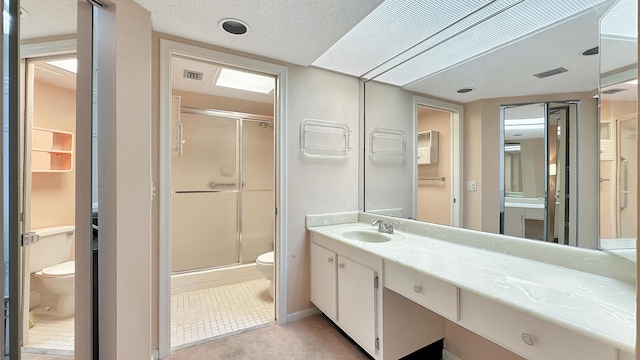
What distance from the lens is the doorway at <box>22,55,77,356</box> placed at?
0.86 meters

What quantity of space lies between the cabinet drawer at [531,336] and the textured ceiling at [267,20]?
1.58m

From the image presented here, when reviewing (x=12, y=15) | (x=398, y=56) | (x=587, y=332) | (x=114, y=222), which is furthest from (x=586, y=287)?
(x=12, y=15)

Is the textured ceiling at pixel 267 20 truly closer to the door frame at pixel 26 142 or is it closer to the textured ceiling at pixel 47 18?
the textured ceiling at pixel 47 18

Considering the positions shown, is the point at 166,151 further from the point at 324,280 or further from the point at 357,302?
the point at 357,302

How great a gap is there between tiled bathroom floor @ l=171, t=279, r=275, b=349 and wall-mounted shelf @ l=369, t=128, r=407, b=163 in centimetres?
178

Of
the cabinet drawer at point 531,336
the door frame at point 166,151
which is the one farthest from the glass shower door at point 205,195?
the cabinet drawer at point 531,336

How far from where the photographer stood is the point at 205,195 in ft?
10.4

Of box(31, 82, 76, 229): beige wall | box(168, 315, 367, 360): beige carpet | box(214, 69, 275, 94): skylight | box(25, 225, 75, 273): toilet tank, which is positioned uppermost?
box(214, 69, 275, 94): skylight

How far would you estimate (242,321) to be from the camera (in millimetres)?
2125

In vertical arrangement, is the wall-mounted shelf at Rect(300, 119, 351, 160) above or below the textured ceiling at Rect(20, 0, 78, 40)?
below

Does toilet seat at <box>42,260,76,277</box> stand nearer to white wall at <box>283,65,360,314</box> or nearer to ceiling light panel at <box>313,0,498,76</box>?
white wall at <box>283,65,360,314</box>

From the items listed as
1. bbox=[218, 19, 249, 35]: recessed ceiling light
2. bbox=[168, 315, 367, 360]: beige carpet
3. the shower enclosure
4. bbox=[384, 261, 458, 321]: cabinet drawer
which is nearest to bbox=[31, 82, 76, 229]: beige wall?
bbox=[218, 19, 249, 35]: recessed ceiling light

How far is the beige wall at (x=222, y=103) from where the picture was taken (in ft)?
10.1

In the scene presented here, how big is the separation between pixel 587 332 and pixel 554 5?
1476 mm
